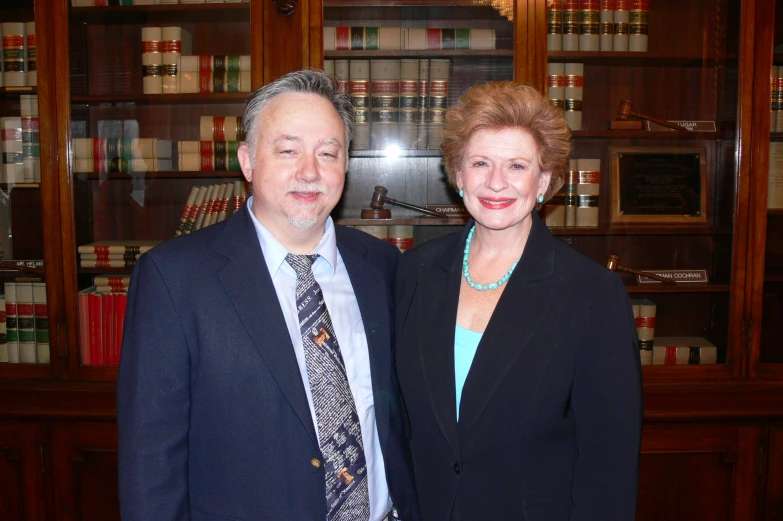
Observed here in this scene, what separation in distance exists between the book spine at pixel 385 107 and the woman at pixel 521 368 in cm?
128

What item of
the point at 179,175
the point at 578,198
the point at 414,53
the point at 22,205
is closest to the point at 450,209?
the point at 578,198

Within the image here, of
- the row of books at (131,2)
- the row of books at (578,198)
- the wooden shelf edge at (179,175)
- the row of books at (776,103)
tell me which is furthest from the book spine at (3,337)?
the row of books at (776,103)

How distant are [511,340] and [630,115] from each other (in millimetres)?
1790

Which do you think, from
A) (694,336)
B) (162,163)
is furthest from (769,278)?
(162,163)

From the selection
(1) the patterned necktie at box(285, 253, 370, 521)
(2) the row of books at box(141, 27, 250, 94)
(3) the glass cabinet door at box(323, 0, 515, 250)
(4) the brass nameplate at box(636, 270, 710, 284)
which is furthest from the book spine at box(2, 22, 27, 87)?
(4) the brass nameplate at box(636, 270, 710, 284)

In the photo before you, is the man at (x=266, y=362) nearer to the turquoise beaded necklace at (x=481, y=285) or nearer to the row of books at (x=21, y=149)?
the turquoise beaded necklace at (x=481, y=285)

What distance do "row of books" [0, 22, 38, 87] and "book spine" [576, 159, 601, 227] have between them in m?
2.37

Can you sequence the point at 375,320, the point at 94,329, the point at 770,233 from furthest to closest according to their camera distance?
the point at 94,329 → the point at 770,233 → the point at 375,320

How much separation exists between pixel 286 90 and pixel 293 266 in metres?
0.41

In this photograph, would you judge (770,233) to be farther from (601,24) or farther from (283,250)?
(283,250)

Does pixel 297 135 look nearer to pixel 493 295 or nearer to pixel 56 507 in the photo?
pixel 493 295

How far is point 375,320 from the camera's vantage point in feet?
5.39

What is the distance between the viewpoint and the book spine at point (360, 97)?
113 inches

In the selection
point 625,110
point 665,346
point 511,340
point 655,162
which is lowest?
point 665,346
